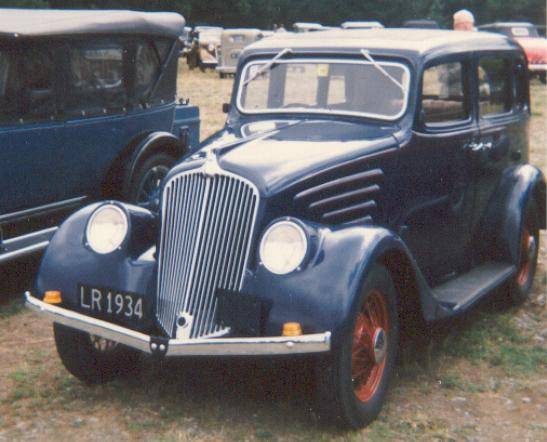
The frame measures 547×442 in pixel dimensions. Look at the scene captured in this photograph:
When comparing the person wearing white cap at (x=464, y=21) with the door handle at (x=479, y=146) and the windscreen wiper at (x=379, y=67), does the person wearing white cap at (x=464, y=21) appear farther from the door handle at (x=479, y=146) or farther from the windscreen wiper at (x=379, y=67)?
the windscreen wiper at (x=379, y=67)

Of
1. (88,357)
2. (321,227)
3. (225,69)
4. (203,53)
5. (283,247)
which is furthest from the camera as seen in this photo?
(203,53)

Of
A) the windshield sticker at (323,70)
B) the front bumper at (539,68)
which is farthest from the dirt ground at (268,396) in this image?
the front bumper at (539,68)

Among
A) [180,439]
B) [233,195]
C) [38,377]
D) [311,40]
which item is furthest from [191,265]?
[311,40]

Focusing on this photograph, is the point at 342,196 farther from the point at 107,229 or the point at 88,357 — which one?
the point at 88,357

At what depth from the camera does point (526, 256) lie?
5988 millimetres

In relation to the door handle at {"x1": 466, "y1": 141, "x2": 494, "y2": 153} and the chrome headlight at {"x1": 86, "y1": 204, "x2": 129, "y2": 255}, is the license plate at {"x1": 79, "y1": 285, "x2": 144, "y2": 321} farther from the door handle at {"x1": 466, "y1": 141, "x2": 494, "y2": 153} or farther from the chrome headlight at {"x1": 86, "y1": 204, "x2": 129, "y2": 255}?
the door handle at {"x1": 466, "y1": 141, "x2": 494, "y2": 153}

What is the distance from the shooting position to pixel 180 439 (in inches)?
147

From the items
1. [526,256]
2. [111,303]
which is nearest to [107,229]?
[111,303]

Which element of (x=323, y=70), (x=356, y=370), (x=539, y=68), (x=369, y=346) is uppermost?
(x=323, y=70)

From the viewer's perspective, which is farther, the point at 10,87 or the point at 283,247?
the point at 10,87

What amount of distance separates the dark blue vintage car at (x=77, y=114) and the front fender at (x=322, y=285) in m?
2.46

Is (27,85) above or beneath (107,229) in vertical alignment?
above

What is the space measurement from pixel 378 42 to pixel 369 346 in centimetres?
189

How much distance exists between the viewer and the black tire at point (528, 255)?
19.0 feet
